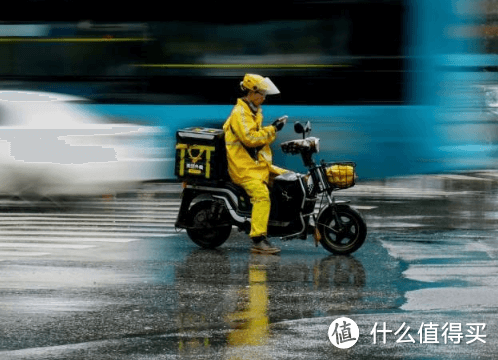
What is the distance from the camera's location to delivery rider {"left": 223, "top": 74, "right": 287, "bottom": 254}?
41.0ft

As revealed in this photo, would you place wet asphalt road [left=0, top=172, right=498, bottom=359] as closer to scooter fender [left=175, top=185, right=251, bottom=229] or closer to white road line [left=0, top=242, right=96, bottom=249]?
white road line [left=0, top=242, right=96, bottom=249]

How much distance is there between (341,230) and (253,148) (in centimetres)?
112

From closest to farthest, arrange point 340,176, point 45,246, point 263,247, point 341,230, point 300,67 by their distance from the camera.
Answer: point 341,230 < point 263,247 < point 340,176 < point 45,246 < point 300,67

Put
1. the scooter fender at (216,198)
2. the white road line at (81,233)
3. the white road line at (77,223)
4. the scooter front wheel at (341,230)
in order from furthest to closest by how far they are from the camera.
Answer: the white road line at (77,223)
the white road line at (81,233)
the scooter fender at (216,198)
the scooter front wheel at (341,230)

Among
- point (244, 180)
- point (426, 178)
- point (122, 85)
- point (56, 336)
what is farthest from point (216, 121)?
point (56, 336)

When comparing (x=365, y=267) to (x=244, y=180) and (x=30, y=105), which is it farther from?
(x=30, y=105)

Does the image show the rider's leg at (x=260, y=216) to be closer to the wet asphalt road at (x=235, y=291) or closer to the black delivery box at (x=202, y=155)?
the wet asphalt road at (x=235, y=291)

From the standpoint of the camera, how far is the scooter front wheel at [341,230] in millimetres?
12438

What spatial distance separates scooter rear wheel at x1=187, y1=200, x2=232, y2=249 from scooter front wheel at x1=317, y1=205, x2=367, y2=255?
96 cm

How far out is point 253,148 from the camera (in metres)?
12.7

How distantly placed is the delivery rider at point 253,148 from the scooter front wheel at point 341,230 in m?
0.48

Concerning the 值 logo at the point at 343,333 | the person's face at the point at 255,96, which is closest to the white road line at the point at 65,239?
the person's face at the point at 255,96

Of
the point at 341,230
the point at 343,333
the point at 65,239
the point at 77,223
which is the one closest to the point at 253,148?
the point at 341,230

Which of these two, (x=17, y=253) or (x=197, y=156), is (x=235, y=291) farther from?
(x=17, y=253)
